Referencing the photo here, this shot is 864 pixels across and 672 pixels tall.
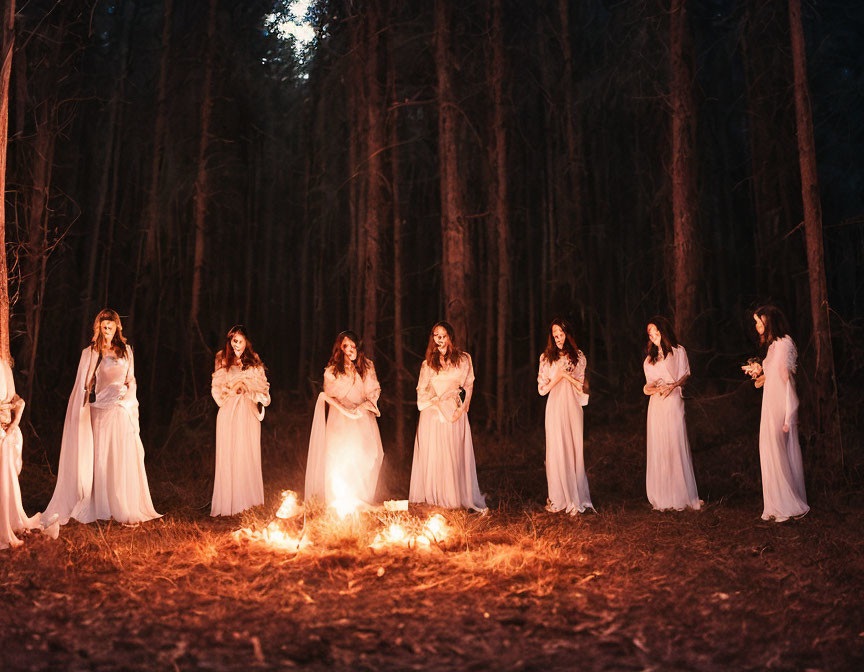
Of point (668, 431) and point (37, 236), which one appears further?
point (37, 236)

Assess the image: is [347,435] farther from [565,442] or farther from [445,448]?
[565,442]

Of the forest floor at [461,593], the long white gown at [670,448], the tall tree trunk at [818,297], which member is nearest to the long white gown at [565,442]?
the forest floor at [461,593]

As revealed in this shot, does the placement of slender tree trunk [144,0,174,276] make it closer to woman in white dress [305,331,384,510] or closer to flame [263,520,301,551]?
woman in white dress [305,331,384,510]

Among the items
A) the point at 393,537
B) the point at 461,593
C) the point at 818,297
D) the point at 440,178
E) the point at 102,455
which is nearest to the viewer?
the point at 461,593

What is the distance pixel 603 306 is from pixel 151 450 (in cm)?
1533

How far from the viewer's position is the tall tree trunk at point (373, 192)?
12.8 m

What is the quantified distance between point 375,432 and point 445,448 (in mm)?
929

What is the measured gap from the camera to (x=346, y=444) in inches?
365

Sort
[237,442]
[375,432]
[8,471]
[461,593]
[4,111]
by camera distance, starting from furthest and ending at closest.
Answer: [237,442] → [375,432] → [4,111] → [8,471] → [461,593]

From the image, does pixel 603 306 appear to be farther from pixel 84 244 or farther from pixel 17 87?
pixel 17 87

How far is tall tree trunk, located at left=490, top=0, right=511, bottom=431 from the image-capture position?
14945 mm

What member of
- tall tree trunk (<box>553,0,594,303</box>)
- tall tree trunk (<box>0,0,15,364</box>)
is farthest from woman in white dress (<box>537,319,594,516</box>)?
tall tree trunk (<box>0,0,15,364</box>)

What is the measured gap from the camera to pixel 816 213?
10156mm

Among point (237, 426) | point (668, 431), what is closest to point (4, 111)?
point (237, 426)
